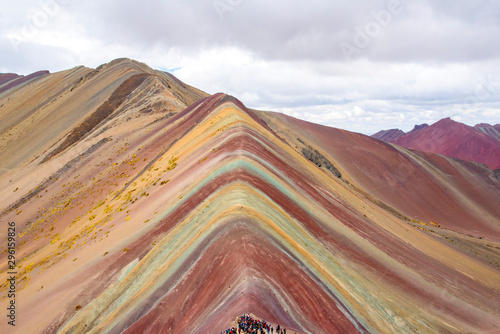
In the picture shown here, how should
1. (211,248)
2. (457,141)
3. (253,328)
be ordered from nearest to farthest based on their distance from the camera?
(253,328) → (211,248) → (457,141)

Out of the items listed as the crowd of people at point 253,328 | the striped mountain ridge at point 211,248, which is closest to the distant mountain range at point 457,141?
the striped mountain ridge at point 211,248

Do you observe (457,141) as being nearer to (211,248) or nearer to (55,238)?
(55,238)

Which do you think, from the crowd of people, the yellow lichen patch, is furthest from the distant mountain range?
the crowd of people

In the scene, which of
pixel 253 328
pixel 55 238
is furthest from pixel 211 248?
pixel 55 238

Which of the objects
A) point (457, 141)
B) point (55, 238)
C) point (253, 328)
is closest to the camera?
point (253, 328)

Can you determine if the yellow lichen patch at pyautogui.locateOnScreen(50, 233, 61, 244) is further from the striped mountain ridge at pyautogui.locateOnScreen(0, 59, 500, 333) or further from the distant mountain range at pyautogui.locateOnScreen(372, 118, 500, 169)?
the distant mountain range at pyautogui.locateOnScreen(372, 118, 500, 169)

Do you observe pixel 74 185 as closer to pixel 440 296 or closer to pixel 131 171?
pixel 131 171

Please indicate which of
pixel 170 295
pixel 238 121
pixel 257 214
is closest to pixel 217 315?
pixel 170 295
